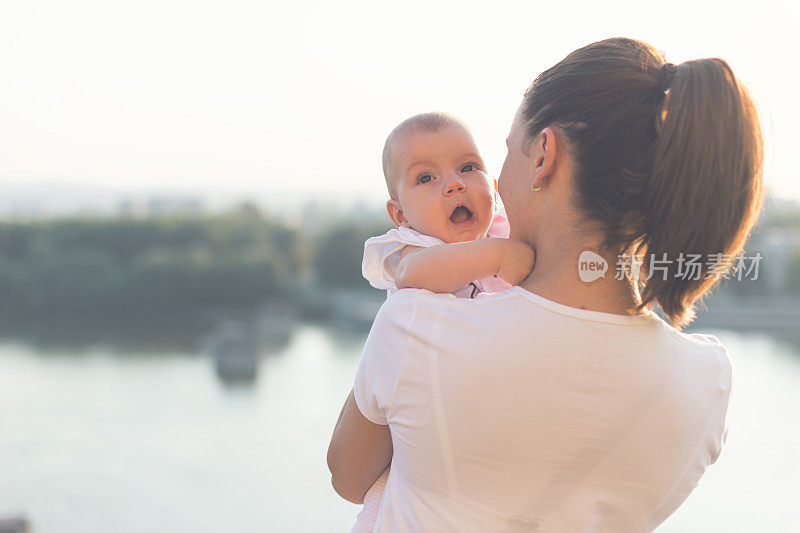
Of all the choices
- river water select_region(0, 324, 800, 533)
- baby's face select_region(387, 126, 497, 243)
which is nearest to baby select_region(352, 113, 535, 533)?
baby's face select_region(387, 126, 497, 243)

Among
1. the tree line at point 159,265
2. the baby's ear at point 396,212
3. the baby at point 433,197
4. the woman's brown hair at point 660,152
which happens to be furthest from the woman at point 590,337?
the tree line at point 159,265

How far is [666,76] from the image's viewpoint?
445 millimetres

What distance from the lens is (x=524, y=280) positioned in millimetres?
489

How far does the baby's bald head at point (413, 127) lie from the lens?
70 centimetres

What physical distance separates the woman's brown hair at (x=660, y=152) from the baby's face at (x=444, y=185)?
0.68 feet

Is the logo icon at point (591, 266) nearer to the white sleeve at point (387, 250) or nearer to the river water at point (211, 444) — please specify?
the white sleeve at point (387, 250)

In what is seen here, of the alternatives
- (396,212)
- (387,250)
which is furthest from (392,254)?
(396,212)

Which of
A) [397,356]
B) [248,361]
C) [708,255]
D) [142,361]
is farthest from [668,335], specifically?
[142,361]

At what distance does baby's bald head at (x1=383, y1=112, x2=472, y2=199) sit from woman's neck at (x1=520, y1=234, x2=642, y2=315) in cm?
27

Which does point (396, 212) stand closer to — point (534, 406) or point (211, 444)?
point (534, 406)

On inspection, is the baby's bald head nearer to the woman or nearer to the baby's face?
the baby's face

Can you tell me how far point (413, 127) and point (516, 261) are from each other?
262 mm

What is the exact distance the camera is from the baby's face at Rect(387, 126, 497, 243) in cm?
66

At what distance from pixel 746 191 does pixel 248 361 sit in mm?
16246
